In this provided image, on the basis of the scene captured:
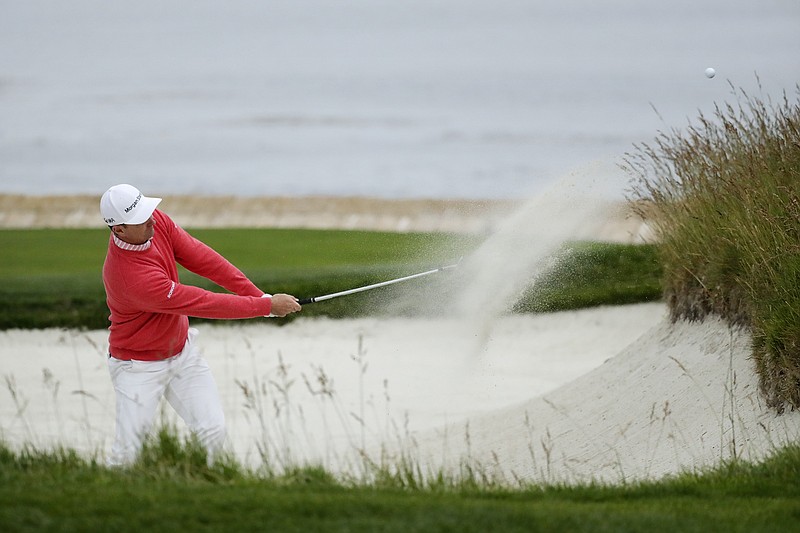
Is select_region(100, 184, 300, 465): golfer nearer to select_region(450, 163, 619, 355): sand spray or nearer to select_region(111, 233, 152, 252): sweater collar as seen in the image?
select_region(111, 233, 152, 252): sweater collar

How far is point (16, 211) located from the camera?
47.7 feet

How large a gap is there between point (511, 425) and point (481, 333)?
0.89m

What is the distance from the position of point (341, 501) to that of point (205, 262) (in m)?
1.67

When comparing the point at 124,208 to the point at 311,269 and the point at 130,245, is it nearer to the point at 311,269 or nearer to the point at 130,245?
the point at 130,245

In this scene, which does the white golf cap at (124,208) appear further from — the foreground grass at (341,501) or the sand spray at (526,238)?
the sand spray at (526,238)

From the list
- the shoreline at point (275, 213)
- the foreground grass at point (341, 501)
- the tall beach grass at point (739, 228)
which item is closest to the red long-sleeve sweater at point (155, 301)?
the foreground grass at point (341, 501)

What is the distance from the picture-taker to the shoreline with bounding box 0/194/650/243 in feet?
43.6

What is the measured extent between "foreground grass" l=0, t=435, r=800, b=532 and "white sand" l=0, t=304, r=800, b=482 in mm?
262

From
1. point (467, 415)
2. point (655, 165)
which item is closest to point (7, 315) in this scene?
point (467, 415)

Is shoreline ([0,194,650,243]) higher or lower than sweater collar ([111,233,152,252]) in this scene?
higher

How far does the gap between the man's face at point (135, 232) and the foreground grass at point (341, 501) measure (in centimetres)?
81

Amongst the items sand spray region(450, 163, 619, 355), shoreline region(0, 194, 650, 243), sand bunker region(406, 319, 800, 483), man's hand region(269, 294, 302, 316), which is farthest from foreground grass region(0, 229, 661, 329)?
man's hand region(269, 294, 302, 316)

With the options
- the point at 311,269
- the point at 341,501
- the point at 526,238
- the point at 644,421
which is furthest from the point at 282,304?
the point at 311,269

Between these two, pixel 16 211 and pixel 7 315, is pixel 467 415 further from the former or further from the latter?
pixel 16 211
